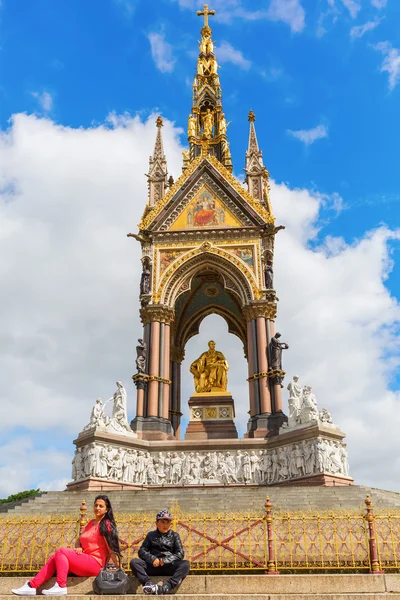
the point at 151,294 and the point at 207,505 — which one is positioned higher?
the point at 151,294

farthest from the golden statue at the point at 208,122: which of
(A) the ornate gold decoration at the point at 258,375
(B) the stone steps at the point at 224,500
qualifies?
(B) the stone steps at the point at 224,500

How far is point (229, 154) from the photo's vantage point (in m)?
31.9

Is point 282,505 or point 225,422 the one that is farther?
point 225,422

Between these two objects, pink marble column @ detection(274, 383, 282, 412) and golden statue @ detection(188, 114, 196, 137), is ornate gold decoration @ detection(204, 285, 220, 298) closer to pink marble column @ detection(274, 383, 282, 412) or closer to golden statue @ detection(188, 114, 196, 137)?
pink marble column @ detection(274, 383, 282, 412)

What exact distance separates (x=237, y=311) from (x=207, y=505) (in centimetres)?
1570

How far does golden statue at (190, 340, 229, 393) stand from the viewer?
26.8 m

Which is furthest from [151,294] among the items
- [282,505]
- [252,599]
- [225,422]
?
[252,599]

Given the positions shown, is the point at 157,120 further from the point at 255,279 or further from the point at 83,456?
the point at 83,456

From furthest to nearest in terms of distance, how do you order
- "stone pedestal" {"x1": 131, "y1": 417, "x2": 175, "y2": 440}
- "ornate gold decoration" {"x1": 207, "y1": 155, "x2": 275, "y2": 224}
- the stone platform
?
"ornate gold decoration" {"x1": 207, "y1": 155, "x2": 275, "y2": 224} < "stone pedestal" {"x1": 131, "y1": 417, "x2": 175, "y2": 440} < the stone platform

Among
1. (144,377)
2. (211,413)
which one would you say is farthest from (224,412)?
(144,377)

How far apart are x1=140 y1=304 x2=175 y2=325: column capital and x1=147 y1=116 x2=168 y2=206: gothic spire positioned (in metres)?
6.17

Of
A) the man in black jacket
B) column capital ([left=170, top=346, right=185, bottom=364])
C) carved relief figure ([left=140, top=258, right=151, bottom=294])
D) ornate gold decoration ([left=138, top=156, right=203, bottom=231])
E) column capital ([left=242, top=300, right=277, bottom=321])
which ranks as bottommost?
the man in black jacket

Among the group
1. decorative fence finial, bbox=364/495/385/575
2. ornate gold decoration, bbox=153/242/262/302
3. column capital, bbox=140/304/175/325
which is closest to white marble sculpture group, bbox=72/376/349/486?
column capital, bbox=140/304/175/325

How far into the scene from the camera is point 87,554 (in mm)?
7234
